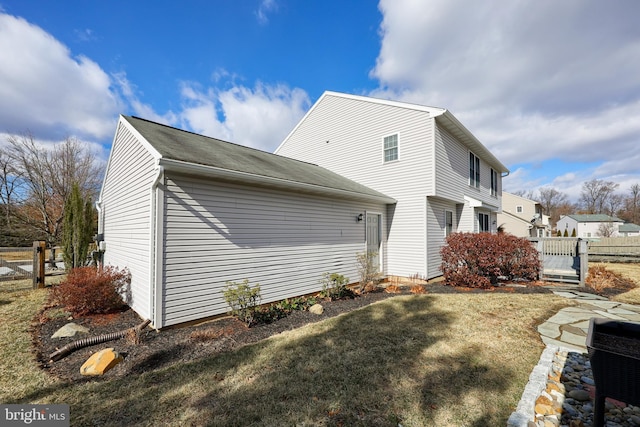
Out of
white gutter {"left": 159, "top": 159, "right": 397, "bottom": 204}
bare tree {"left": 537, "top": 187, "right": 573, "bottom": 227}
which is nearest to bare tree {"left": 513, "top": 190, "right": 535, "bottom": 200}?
bare tree {"left": 537, "top": 187, "right": 573, "bottom": 227}

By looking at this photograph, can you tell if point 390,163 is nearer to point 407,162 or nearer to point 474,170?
point 407,162

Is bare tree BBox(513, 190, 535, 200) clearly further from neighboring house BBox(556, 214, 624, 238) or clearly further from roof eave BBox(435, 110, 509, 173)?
roof eave BBox(435, 110, 509, 173)

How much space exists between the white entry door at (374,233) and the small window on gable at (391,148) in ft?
7.64

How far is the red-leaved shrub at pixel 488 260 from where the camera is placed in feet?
27.3

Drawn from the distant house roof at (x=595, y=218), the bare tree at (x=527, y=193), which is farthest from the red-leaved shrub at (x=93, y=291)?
the bare tree at (x=527, y=193)

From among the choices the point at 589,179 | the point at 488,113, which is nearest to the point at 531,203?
the point at 488,113

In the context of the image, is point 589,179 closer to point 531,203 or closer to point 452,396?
point 531,203

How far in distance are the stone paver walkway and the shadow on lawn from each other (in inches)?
64.9

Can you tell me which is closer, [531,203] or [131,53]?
[131,53]

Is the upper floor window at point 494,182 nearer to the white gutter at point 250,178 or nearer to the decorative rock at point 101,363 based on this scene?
the white gutter at point 250,178

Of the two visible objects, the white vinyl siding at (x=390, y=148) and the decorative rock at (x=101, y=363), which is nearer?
the decorative rock at (x=101, y=363)

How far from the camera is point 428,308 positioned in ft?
19.8

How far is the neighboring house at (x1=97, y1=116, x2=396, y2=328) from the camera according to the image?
4699 millimetres

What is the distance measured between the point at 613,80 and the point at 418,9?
9.85m
